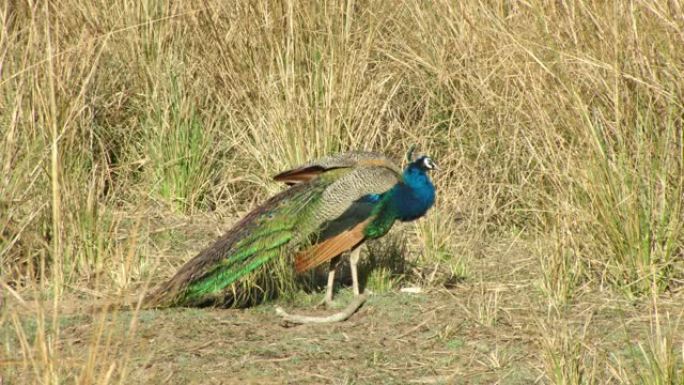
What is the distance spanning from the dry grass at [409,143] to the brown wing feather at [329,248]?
11.7 inches

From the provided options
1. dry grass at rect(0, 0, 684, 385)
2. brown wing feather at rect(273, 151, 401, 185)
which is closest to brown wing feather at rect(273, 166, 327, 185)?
brown wing feather at rect(273, 151, 401, 185)

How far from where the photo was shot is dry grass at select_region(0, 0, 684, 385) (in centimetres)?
477

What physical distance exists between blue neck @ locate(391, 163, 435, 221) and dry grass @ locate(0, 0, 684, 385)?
13.9 inches

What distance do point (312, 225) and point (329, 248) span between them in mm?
135

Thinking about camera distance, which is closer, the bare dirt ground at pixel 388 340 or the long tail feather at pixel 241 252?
the bare dirt ground at pixel 388 340

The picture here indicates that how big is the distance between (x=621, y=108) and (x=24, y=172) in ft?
8.63

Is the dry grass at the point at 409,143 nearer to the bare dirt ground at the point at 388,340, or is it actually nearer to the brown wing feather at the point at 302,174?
the bare dirt ground at the point at 388,340

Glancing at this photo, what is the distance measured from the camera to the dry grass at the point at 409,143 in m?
4.77

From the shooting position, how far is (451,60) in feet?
21.7

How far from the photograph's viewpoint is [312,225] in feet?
16.7

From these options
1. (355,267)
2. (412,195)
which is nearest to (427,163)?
(412,195)

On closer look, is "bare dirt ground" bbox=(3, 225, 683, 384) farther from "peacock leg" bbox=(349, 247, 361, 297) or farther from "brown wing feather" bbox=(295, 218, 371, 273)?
"brown wing feather" bbox=(295, 218, 371, 273)

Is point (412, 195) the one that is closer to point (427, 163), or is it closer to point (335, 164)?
point (427, 163)

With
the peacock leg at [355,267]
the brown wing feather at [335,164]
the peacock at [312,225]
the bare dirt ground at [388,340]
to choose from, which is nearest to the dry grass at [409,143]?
the bare dirt ground at [388,340]
